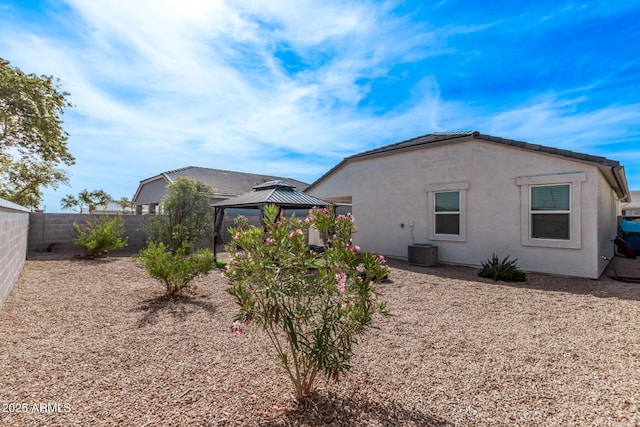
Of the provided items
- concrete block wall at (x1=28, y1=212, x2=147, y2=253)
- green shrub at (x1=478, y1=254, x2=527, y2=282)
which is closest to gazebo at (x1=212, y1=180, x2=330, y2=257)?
green shrub at (x1=478, y1=254, x2=527, y2=282)

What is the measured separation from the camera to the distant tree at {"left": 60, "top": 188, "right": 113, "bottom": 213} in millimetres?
29688

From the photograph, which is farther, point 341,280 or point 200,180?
point 200,180

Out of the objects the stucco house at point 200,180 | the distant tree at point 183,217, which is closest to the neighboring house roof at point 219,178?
the stucco house at point 200,180

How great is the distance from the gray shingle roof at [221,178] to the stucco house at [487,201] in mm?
8435

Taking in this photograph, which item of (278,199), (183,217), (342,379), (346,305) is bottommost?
(342,379)

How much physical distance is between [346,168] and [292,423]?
1206 centimetres

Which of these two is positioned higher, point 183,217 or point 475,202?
point 475,202

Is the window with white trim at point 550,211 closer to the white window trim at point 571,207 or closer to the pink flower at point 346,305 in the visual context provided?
the white window trim at point 571,207

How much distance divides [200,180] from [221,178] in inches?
93.8

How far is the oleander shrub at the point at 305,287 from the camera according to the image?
7.82 feet

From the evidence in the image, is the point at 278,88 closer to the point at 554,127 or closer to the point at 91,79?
the point at 91,79

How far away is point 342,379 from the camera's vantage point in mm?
3006

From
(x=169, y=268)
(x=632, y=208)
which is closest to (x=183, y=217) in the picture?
(x=169, y=268)

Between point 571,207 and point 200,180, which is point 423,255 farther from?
point 200,180
